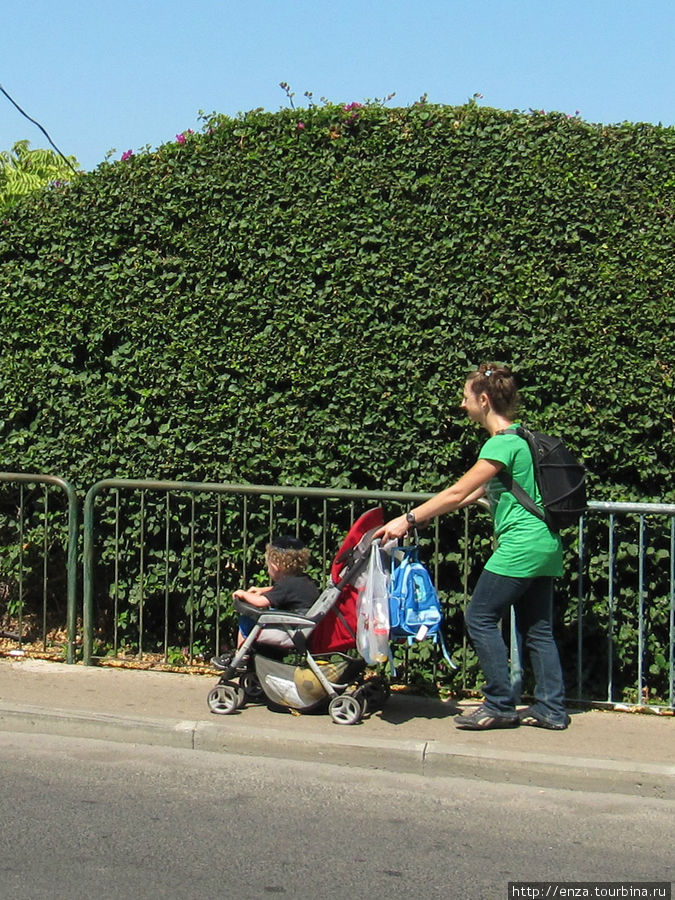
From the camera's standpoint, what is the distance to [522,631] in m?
6.20

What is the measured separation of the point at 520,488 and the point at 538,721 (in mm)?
1319

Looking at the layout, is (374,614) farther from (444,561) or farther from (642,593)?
(642,593)

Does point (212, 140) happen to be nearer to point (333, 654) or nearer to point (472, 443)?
point (472, 443)

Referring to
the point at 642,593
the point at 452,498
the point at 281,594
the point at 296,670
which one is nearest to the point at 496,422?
the point at 452,498

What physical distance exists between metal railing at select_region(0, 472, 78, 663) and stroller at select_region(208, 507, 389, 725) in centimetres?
150

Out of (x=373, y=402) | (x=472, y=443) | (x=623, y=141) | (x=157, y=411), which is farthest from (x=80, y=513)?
(x=623, y=141)

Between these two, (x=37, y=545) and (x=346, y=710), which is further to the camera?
(x=37, y=545)

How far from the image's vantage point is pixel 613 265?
21.3 ft

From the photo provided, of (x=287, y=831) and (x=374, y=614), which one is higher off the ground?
(x=374, y=614)

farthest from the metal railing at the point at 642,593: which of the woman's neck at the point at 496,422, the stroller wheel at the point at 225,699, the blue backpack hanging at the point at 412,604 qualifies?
the stroller wheel at the point at 225,699

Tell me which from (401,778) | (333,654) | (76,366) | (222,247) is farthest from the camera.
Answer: (76,366)

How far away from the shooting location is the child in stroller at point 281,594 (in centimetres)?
615

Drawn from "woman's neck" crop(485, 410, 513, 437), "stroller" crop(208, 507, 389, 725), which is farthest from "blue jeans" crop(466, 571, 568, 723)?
"woman's neck" crop(485, 410, 513, 437)

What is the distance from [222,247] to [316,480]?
162cm
